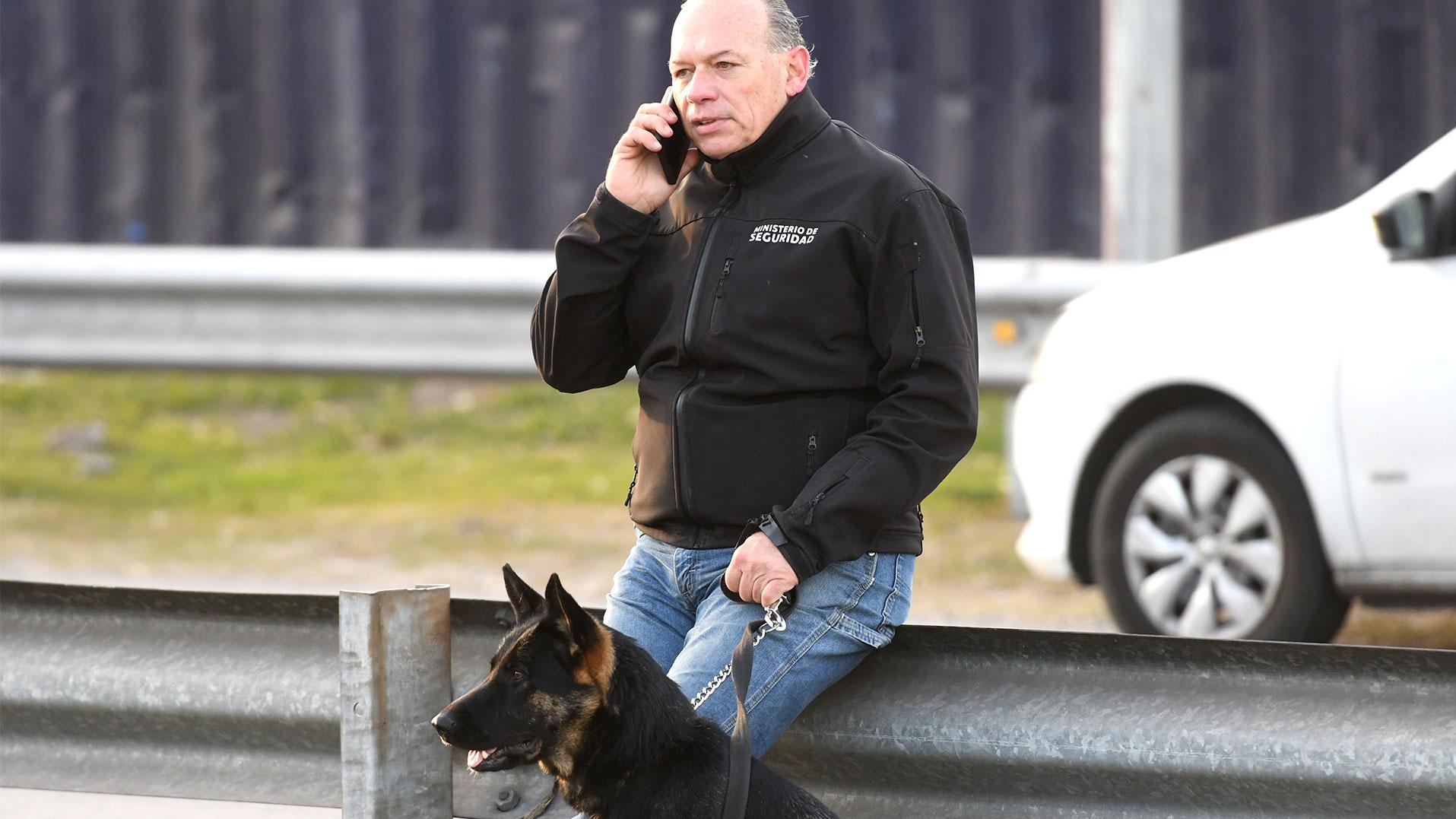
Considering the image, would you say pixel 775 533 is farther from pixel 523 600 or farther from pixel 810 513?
pixel 523 600

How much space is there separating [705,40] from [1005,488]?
616cm

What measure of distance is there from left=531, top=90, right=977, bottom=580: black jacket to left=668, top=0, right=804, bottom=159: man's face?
0.14 feet

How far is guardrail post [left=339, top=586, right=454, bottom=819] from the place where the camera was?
2979mm

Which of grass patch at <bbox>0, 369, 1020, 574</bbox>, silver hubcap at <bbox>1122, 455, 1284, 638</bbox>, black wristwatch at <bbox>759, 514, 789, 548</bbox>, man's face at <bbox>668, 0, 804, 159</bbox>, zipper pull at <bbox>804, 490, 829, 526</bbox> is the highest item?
man's face at <bbox>668, 0, 804, 159</bbox>

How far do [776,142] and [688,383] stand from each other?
0.46 meters

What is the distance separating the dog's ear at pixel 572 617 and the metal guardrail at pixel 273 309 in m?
5.39

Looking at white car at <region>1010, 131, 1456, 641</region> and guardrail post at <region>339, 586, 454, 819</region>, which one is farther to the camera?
white car at <region>1010, 131, 1456, 641</region>

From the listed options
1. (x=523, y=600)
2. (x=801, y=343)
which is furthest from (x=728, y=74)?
(x=523, y=600)

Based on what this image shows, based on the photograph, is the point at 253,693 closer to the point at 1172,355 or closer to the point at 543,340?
the point at 543,340

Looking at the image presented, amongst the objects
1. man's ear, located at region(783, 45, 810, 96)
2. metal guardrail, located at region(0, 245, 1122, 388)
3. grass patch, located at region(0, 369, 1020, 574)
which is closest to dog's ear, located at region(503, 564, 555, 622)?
man's ear, located at region(783, 45, 810, 96)

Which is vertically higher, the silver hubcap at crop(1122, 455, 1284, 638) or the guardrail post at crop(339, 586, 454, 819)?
the guardrail post at crop(339, 586, 454, 819)

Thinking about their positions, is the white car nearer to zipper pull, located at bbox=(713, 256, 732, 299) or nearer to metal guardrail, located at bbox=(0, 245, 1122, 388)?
metal guardrail, located at bbox=(0, 245, 1122, 388)

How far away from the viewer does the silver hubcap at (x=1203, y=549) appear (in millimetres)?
5590

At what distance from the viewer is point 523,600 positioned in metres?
3.02
